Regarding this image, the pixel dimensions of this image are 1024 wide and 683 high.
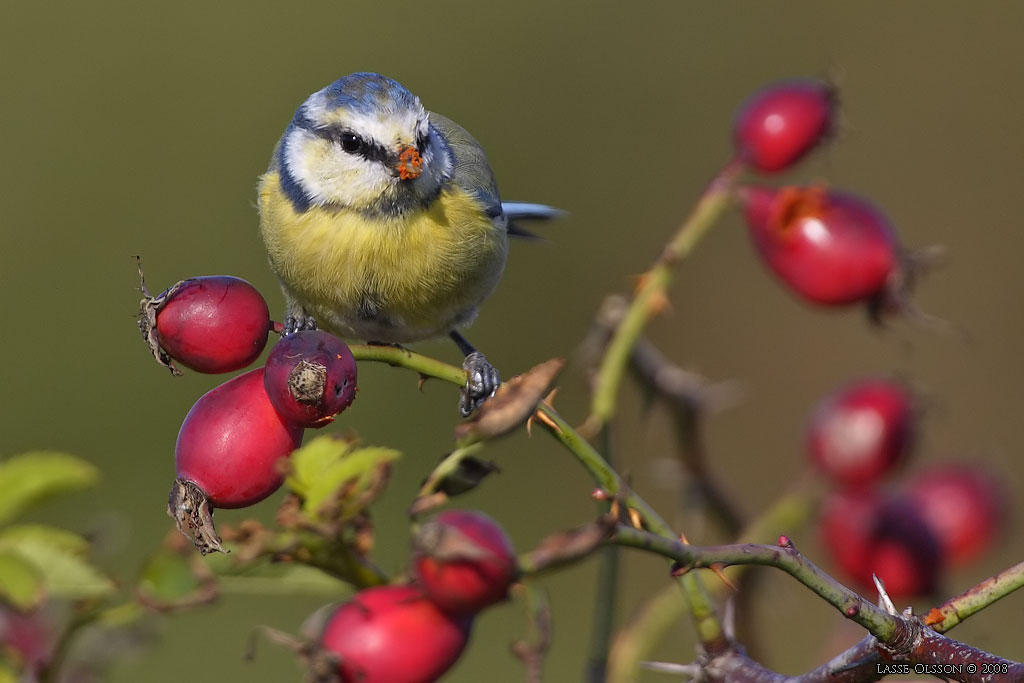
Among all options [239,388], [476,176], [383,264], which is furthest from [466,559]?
[476,176]

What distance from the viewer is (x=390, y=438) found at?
508 cm

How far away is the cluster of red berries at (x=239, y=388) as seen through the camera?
132cm

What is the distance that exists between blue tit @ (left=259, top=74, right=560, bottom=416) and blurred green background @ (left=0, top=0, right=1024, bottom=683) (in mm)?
2300

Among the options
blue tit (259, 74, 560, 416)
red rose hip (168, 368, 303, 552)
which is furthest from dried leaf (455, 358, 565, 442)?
blue tit (259, 74, 560, 416)

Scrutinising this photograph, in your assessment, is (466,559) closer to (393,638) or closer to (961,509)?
(393,638)

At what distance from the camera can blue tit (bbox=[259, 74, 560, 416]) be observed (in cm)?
239

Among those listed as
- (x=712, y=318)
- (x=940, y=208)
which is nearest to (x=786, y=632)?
(x=712, y=318)

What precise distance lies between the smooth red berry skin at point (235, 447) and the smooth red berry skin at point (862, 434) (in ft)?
2.79

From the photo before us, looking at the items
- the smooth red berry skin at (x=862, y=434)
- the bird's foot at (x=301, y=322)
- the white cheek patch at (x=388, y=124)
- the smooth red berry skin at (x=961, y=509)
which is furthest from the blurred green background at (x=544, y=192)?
the smooth red berry skin at (x=862, y=434)

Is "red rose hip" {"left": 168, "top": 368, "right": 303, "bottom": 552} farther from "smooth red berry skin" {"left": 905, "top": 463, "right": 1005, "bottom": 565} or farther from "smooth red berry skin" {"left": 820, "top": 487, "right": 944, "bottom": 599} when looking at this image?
"smooth red berry skin" {"left": 905, "top": 463, "right": 1005, "bottom": 565}

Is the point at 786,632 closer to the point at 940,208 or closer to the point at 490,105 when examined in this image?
the point at 940,208

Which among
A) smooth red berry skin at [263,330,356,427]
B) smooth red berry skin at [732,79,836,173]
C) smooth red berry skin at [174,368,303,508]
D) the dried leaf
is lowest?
smooth red berry skin at [174,368,303,508]

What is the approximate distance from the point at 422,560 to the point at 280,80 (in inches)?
204

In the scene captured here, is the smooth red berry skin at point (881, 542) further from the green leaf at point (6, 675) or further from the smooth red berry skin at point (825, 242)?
the green leaf at point (6, 675)
